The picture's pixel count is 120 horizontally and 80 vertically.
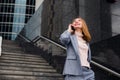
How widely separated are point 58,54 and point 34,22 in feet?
20.5

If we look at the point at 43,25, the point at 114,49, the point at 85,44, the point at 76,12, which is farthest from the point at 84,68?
the point at 43,25

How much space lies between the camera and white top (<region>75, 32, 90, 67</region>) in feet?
13.7

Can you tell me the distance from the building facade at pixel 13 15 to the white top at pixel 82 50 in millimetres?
54375

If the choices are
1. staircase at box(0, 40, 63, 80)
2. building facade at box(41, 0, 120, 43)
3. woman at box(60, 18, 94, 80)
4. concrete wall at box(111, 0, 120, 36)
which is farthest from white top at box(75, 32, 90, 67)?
staircase at box(0, 40, 63, 80)

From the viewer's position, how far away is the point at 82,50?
429cm

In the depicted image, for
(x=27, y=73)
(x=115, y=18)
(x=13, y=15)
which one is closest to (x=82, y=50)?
(x=115, y=18)

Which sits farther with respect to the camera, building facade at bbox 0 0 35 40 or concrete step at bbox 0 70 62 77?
building facade at bbox 0 0 35 40

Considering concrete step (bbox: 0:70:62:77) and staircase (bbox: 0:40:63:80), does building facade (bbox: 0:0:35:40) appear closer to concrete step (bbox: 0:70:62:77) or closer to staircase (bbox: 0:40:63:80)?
staircase (bbox: 0:40:63:80)

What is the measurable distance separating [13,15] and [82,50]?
56217mm

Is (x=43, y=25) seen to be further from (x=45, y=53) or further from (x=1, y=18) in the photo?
(x=1, y=18)

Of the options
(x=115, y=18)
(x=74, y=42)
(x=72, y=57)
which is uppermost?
(x=115, y=18)

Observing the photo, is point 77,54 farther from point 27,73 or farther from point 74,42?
point 27,73

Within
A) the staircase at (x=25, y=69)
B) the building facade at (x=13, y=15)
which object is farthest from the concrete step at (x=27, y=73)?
the building facade at (x=13, y=15)

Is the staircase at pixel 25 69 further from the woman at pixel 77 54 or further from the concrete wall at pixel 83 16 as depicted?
the woman at pixel 77 54
